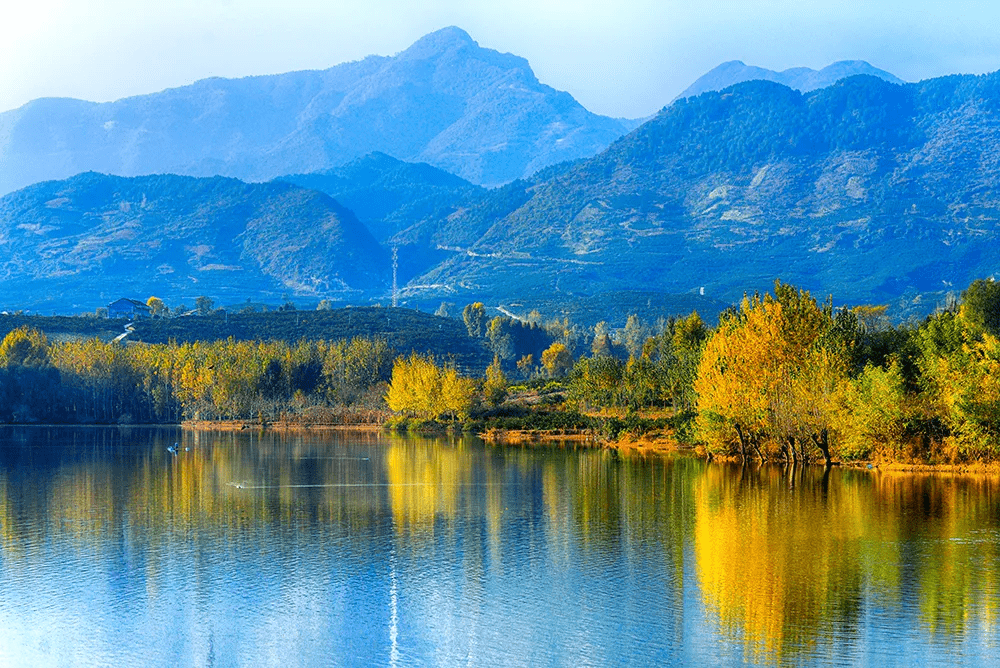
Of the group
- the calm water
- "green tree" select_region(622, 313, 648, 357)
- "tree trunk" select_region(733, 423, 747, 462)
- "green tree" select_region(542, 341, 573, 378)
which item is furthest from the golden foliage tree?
"green tree" select_region(622, 313, 648, 357)

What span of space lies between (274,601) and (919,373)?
39620 mm

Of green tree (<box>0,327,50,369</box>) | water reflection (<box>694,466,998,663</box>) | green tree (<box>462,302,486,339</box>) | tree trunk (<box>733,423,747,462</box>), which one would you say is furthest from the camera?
green tree (<box>462,302,486,339</box>)

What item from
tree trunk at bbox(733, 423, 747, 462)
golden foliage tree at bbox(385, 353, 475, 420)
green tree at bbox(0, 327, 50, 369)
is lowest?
tree trunk at bbox(733, 423, 747, 462)

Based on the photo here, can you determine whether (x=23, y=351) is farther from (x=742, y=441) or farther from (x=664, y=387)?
(x=742, y=441)

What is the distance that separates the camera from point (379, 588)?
29.9 meters

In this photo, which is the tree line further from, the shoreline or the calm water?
the calm water

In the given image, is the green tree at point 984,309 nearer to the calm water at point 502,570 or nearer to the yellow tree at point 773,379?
the yellow tree at point 773,379

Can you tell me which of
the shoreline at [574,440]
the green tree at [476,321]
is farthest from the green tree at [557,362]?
the shoreline at [574,440]

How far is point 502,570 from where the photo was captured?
106 feet

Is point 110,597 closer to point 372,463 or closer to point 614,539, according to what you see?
point 614,539

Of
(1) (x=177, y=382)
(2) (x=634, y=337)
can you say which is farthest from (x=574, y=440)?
(2) (x=634, y=337)

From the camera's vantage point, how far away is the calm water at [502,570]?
80.4 ft

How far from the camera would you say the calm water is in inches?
965

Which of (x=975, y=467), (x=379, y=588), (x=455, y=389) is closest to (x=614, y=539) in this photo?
(x=379, y=588)
